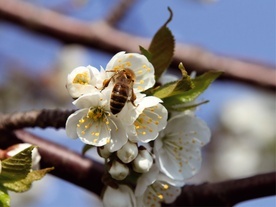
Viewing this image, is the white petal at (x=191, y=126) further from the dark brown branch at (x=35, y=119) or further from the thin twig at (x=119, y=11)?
the thin twig at (x=119, y=11)

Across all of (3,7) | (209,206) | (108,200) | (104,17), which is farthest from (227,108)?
(108,200)

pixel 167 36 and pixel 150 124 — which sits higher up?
pixel 167 36

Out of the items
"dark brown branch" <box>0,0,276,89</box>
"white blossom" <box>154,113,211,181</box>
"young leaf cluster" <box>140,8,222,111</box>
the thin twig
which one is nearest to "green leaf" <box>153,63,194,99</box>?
"young leaf cluster" <box>140,8,222,111</box>

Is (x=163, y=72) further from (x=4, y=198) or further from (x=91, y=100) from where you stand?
(x=4, y=198)

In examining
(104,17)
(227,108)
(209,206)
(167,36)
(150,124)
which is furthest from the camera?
(227,108)

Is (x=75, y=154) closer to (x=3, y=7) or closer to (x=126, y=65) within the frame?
(x=126, y=65)

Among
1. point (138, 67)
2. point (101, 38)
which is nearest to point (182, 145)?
point (138, 67)

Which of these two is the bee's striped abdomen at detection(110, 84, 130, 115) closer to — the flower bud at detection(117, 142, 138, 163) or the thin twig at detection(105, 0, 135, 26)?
the flower bud at detection(117, 142, 138, 163)

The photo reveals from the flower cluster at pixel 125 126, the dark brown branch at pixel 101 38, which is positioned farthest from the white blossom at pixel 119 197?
the dark brown branch at pixel 101 38
